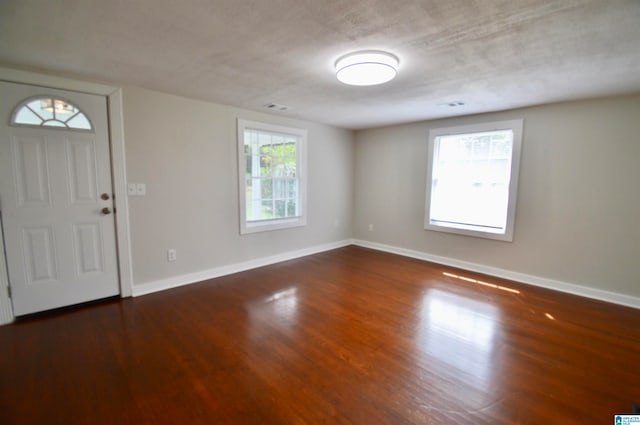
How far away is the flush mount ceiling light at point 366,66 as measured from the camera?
211cm

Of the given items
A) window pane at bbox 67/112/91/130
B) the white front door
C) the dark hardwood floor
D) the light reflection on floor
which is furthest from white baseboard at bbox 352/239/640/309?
window pane at bbox 67/112/91/130

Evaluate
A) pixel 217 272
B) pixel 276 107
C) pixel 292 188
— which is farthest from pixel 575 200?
pixel 217 272

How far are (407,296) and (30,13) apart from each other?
377 centimetres

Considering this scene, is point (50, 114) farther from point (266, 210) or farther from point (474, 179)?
point (474, 179)

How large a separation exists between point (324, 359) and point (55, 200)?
2906mm

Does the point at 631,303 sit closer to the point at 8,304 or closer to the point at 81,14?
the point at 81,14

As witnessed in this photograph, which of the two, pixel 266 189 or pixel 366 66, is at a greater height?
pixel 366 66

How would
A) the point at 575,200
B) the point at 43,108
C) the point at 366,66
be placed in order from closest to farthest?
1. the point at 366,66
2. the point at 43,108
3. the point at 575,200

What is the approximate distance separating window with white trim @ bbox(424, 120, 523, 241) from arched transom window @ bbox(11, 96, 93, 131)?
453cm

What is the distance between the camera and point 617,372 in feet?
6.38

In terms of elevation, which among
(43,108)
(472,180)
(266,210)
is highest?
(43,108)

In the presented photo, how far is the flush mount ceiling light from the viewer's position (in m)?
2.11

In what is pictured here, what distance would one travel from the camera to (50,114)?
2605 millimetres

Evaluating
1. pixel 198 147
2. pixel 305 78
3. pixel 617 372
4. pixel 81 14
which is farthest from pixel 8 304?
pixel 617 372
